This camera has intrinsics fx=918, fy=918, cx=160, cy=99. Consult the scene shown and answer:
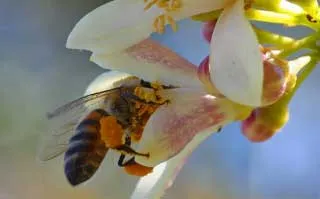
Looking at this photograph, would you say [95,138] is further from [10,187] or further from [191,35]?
[191,35]

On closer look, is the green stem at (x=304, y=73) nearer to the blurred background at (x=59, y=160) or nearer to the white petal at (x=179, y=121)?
the white petal at (x=179, y=121)

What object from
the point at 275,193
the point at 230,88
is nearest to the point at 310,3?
the point at 230,88

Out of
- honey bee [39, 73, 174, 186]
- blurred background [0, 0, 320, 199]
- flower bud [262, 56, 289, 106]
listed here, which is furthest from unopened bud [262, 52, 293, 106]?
blurred background [0, 0, 320, 199]

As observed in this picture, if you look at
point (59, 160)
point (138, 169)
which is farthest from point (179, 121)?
point (59, 160)

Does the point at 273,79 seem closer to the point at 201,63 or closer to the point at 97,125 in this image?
the point at 201,63

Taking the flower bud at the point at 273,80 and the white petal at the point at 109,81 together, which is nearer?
the flower bud at the point at 273,80

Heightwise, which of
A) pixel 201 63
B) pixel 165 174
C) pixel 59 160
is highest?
pixel 201 63

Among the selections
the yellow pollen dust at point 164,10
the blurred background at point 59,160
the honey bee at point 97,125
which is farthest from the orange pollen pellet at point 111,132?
the blurred background at point 59,160
